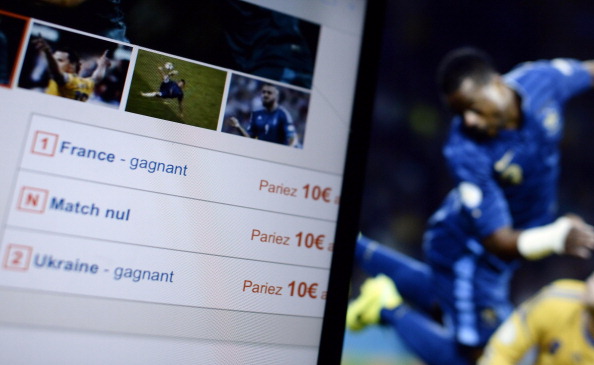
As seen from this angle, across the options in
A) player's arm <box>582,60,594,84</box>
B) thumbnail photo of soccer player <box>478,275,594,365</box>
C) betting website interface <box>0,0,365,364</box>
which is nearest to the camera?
betting website interface <box>0,0,365,364</box>

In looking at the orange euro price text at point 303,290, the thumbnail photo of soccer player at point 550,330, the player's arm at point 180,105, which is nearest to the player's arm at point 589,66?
the thumbnail photo of soccer player at point 550,330

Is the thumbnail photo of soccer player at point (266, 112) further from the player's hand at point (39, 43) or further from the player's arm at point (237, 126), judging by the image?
the player's hand at point (39, 43)

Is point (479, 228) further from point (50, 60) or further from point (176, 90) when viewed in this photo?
point (50, 60)

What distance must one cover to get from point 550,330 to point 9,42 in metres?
Result: 1.04

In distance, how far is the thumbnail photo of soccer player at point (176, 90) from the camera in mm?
764

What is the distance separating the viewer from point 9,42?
2.35ft

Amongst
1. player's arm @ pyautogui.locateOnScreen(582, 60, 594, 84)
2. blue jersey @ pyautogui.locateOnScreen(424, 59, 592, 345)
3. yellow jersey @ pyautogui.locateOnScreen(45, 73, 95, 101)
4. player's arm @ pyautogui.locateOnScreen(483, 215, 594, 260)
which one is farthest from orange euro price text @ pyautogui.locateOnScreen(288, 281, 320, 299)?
player's arm @ pyautogui.locateOnScreen(582, 60, 594, 84)

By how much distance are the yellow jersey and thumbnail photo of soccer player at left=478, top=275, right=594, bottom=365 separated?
32.8 inches

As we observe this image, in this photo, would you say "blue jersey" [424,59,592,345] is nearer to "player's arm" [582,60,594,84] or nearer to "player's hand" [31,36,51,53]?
"player's arm" [582,60,594,84]

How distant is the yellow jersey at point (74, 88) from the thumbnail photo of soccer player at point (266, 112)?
0.74 feet

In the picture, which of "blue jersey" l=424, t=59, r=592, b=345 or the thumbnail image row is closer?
the thumbnail image row

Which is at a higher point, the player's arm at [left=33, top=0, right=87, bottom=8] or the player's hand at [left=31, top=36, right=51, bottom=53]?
the player's arm at [left=33, top=0, right=87, bottom=8]

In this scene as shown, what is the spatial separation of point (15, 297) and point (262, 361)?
0.40 meters

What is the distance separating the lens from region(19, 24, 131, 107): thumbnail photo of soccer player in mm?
722
